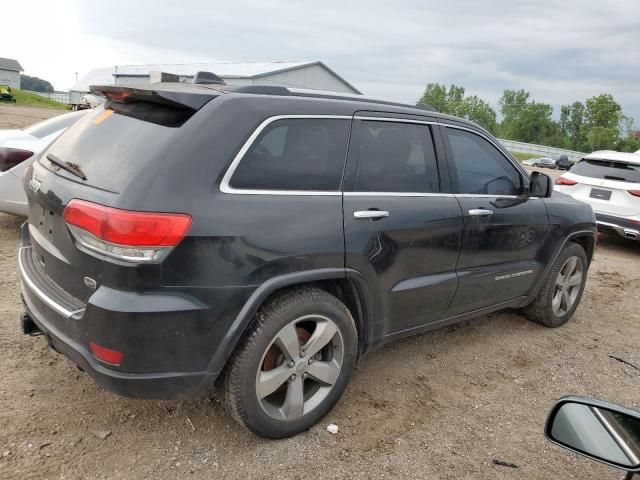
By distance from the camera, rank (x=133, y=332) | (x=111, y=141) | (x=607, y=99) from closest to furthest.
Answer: (x=133, y=332), (x=111, y=141), (x=607, y=99)

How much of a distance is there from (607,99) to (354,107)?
86633 millimetres

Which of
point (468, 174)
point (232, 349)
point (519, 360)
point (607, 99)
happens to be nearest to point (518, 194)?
point (468, 174)

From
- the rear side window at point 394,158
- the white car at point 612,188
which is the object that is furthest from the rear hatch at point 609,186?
the rear side window at point 394,158

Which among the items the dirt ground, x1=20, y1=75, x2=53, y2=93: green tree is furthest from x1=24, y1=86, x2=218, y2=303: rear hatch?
x1=20, y1=75, x2=53, y2=93: green tree

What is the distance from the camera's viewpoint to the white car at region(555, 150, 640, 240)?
26.1 feet

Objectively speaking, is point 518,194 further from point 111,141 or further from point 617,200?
point 617,200

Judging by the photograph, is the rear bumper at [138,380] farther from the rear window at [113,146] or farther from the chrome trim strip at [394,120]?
the chrome trim strip at [394,120]

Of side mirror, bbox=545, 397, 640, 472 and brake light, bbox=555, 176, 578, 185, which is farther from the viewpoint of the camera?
brake light, bbox=555, 176, 578, 185

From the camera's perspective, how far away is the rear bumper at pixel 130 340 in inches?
89.4

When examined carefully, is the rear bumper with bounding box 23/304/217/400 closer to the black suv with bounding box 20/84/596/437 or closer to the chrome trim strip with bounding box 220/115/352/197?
the black suv with bounding box 20/84/596/437

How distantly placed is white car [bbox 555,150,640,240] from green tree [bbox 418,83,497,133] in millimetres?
89022

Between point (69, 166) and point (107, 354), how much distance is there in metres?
1.04

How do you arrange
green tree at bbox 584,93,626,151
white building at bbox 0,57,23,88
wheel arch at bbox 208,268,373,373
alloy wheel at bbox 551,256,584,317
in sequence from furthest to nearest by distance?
white building at bbox 0,57,23,88 < green tree at bbox 584,93,626,151 < alloy wheel at bbox 551,256,584,317 < wheel arch at bbox 208,268,373,373

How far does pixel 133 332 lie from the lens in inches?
89.4
